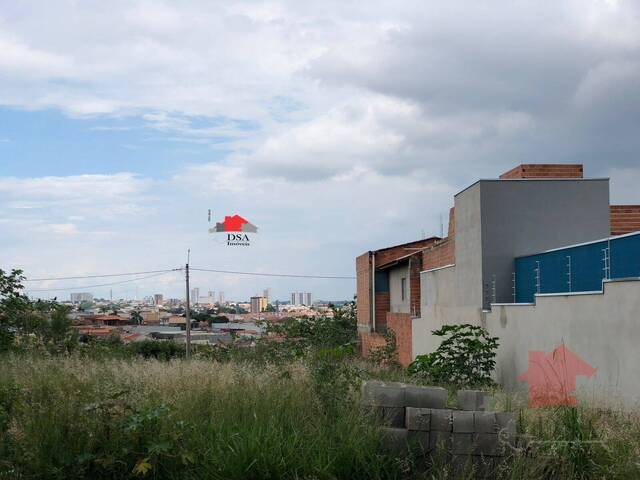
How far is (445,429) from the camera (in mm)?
6234

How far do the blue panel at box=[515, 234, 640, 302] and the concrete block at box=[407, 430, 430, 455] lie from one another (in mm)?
5184

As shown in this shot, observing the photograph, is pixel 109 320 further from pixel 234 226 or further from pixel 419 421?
pixel 419 421

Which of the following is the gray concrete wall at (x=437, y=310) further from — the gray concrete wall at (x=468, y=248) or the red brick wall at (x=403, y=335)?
the red brick wall at (x=403, y=335)

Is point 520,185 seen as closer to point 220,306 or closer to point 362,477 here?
point 362,477

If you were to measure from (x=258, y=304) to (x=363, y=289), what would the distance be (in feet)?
93.6

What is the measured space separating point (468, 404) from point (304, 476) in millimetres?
2294

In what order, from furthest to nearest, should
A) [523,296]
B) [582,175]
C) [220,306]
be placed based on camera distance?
[220,306] < [582,175] < [523,296]

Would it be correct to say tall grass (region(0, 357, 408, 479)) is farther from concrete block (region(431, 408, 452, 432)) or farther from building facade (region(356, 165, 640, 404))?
building facade (region(356, 165, 640, 404))

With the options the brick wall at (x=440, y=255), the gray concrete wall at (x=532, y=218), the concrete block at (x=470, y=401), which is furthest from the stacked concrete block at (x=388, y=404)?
the brick wall at (x=440, y=255)

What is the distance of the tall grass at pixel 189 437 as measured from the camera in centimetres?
592

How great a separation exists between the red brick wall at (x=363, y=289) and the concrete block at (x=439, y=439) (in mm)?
25441

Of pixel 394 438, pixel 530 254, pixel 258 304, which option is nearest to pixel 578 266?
pixel 530 254

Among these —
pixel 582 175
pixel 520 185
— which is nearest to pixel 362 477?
pixel 520 185

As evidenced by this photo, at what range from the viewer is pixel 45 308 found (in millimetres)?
17016
